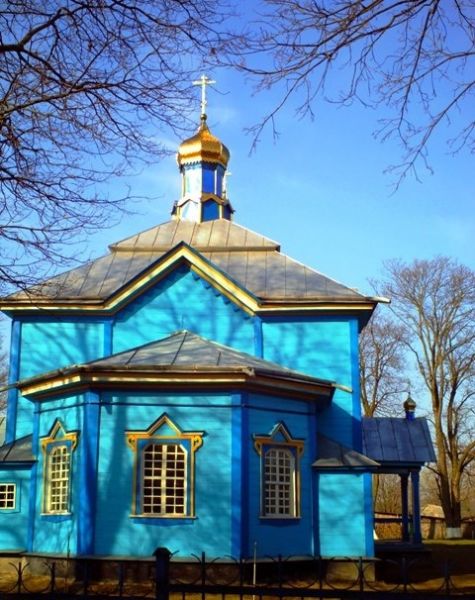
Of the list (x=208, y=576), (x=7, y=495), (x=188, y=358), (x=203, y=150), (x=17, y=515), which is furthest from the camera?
(x=203, y=150)

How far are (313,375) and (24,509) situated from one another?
6.25m

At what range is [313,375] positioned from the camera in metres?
16.0

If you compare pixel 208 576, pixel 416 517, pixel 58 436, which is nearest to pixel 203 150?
pixel 58 436

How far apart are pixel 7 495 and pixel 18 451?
87 cm

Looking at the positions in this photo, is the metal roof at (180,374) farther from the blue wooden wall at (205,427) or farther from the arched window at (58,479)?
the arched window at (58,479)

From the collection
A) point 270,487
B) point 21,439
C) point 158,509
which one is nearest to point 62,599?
point 158,509

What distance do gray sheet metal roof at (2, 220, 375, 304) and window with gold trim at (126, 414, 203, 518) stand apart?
12.9ft

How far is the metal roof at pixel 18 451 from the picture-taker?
14.9 meters

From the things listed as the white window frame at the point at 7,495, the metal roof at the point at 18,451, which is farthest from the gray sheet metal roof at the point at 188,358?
the white window frame at the point at 7,495

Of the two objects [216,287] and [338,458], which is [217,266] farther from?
[338,458]

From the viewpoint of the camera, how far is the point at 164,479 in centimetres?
1310

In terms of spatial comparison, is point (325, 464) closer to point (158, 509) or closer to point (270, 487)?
point (270, 487)

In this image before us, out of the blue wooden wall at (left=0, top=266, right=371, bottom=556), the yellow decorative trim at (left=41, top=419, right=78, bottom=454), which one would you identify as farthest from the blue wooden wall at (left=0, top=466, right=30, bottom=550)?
the yellow decorative trim at (left=41, top=419, right=78, bottom=454)

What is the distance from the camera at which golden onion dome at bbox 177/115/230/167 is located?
71.4 ft
